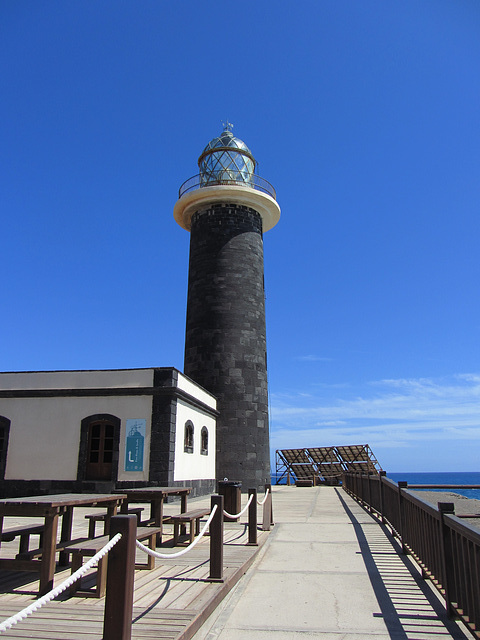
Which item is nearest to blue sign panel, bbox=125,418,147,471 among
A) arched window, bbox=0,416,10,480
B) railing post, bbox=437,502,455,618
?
arched window, bbox=0,416,10,480

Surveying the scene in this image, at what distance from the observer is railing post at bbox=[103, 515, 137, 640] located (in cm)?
294

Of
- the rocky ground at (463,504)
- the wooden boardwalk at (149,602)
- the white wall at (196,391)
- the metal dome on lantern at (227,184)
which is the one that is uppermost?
the metal dome on lantern at (227,184)

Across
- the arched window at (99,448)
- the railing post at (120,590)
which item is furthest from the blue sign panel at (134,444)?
the railing post at (120,590)

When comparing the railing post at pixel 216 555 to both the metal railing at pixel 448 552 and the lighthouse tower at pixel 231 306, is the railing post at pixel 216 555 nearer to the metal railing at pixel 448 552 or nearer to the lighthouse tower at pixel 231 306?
the metal railing at pixel 448 552

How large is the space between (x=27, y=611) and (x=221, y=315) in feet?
56.9

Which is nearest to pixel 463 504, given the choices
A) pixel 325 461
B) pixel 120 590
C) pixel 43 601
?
pixel 325 461

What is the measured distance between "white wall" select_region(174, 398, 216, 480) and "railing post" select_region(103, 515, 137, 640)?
11.8 m

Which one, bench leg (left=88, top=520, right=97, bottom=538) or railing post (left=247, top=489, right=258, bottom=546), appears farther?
railing post (left=247, top=489, right=258, bottom=546)

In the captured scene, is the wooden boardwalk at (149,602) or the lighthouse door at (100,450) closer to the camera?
the wooden boardwalk at (149,602)

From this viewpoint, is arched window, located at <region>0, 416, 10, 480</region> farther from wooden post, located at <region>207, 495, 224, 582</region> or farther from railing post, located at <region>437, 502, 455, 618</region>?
railing post, located at <region>437, 502, 455, 618</region>

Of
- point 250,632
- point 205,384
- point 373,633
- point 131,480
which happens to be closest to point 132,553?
point 250,632

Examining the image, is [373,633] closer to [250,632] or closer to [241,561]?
[250,632]

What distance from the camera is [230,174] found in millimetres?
22000

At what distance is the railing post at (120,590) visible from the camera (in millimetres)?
2939
